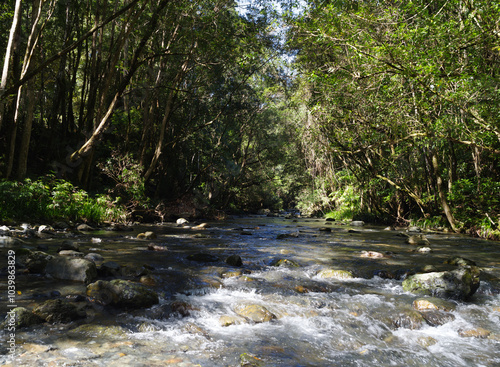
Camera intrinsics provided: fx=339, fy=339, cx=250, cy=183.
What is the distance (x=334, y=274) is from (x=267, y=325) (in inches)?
102

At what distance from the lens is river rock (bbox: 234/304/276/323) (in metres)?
4.03

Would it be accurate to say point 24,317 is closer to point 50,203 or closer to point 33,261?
point 33,261

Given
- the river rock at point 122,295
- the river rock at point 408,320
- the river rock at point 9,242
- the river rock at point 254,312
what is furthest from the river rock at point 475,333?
the river rock at point 9,242

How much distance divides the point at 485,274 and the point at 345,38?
666 centimetres

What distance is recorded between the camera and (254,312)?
13.6 feet

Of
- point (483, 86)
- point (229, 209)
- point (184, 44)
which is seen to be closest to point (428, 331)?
point (483, 86)

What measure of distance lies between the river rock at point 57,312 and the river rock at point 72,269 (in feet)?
4.09

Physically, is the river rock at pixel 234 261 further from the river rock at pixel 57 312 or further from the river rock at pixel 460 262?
the river rock at pixel 460 262

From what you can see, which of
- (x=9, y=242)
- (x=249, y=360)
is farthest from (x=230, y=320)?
(x=9, y=242)

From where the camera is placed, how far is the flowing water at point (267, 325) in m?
3.04

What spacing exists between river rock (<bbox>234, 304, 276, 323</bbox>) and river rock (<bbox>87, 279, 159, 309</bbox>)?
108 cm

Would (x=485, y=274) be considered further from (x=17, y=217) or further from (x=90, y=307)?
(x=17, y=217)

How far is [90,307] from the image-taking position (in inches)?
155

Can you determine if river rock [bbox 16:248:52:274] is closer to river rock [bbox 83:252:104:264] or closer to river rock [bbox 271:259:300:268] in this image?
river rock [bbox 83:252:104:264]
